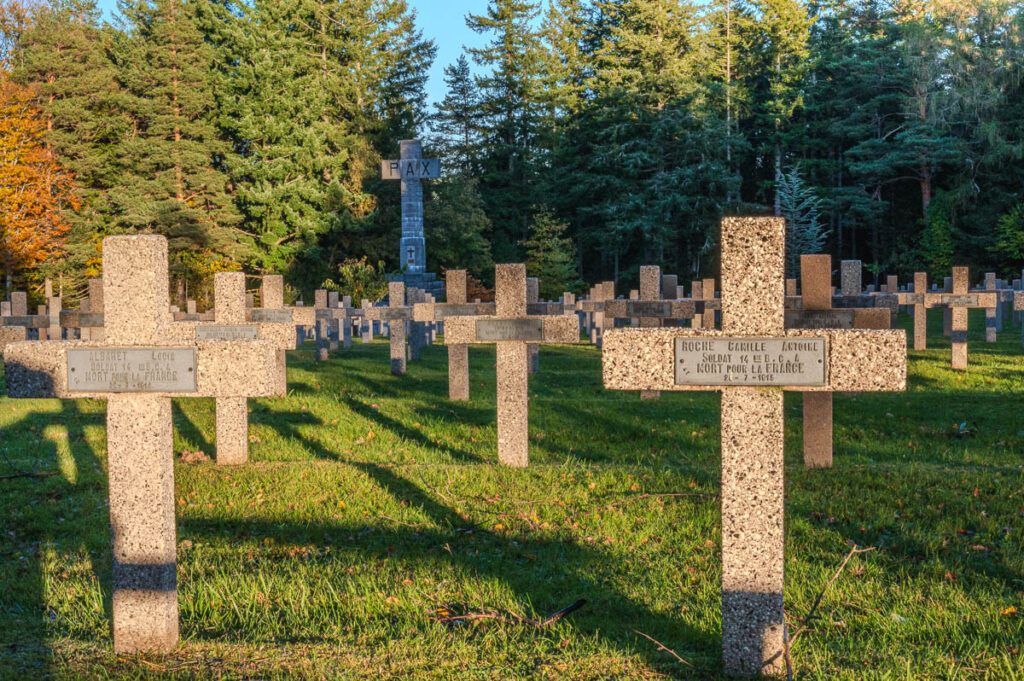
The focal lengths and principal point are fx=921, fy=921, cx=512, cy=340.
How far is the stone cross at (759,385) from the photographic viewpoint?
4086 mm

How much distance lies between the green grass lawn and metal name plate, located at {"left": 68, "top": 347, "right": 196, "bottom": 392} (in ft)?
4.14

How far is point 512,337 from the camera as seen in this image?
9.00 m

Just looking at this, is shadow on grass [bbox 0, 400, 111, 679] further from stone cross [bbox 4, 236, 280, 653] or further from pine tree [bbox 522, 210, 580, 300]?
pine tree [bbox 522, 210, 580, 300]

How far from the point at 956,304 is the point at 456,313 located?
9.12 m

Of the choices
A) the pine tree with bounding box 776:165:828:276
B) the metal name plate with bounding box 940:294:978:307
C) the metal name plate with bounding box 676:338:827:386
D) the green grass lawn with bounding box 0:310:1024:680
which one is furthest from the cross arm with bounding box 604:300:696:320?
the pine tree with bounding box 776:165:828:276

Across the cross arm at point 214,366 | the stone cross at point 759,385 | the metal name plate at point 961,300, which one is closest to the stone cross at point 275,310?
the cross arm at point 214,366

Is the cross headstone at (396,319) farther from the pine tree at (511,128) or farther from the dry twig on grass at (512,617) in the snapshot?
the pine tree at (511,128)

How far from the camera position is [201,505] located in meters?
7.12

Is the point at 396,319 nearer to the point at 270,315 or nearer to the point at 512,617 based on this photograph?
the point at 270,315

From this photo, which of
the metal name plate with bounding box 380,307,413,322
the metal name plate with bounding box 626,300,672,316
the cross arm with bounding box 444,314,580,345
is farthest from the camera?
the metal name plate with bounding box 380,307,413,322

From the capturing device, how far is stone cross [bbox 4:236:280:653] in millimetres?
4465

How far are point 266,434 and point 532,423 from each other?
10.2ft

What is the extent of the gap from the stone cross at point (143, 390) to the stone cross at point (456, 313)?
763cm

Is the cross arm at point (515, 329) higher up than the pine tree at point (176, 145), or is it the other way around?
the pine tree at point (176, 145)
